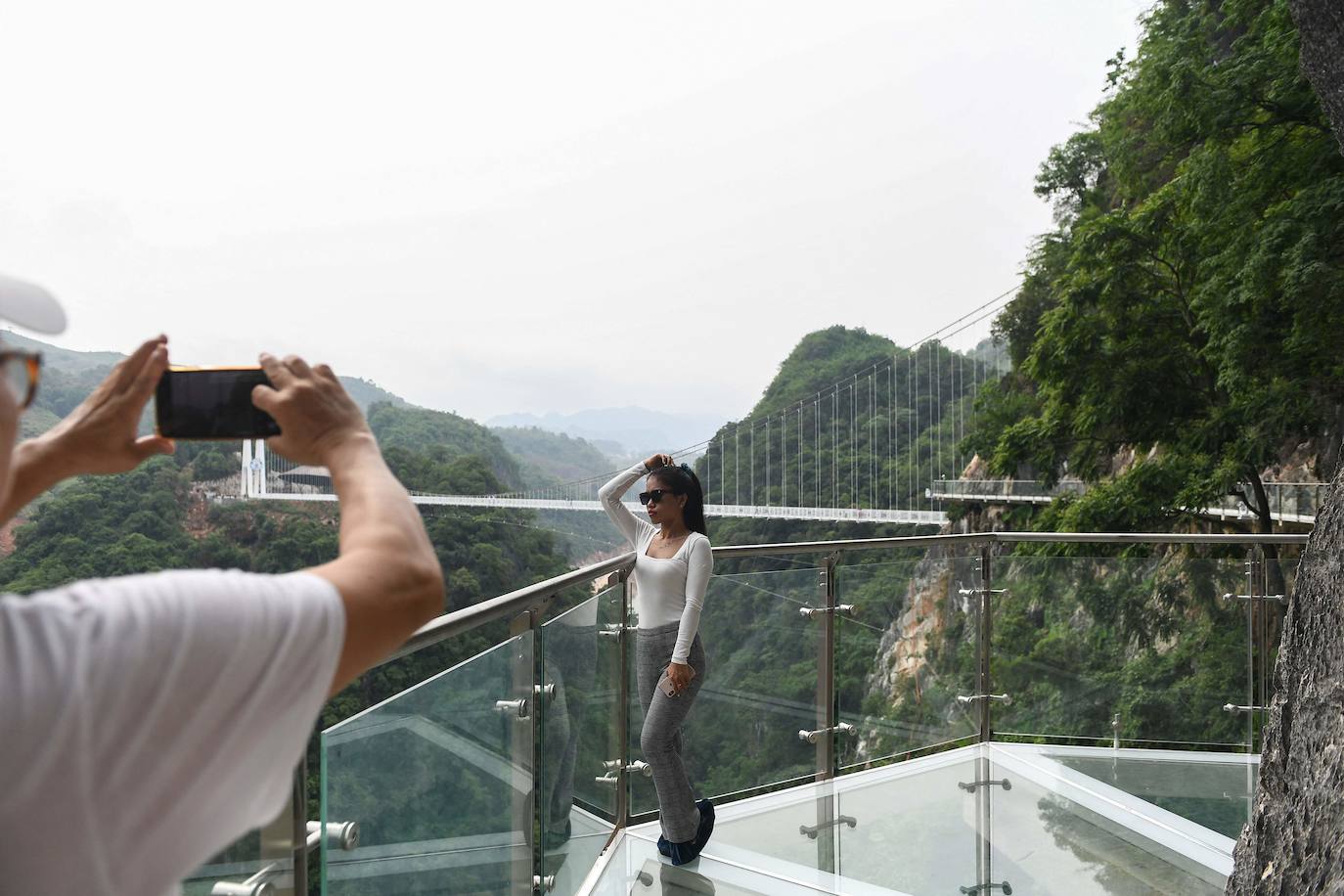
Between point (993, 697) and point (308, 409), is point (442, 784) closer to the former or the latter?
point (308, 409)

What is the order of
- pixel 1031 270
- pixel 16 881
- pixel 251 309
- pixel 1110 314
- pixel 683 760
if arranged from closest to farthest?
pixel 16 881, pixel 683 760, pixel 1110 314, pixel 1031 270, pixel 251 309

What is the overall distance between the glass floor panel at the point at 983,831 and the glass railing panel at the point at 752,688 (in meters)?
0.11

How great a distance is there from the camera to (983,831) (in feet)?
10.6

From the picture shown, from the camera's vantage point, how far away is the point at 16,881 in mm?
434

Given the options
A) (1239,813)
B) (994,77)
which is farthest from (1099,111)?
(994,77)

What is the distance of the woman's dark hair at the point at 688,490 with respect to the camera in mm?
2932

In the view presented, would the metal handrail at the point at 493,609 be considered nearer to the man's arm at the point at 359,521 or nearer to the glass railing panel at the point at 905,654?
the man's arm at the point at 359,521

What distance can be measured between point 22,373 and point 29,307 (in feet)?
0.11

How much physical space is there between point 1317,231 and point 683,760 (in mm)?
8366

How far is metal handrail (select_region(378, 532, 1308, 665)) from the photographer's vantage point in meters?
1.28

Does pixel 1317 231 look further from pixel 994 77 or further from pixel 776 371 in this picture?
pixel 994 77

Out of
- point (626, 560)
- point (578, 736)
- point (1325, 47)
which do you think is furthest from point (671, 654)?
point (1325, 47)

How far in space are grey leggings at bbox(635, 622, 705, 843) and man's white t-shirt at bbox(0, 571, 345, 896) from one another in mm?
2326

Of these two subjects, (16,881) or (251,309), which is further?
(251,309)
